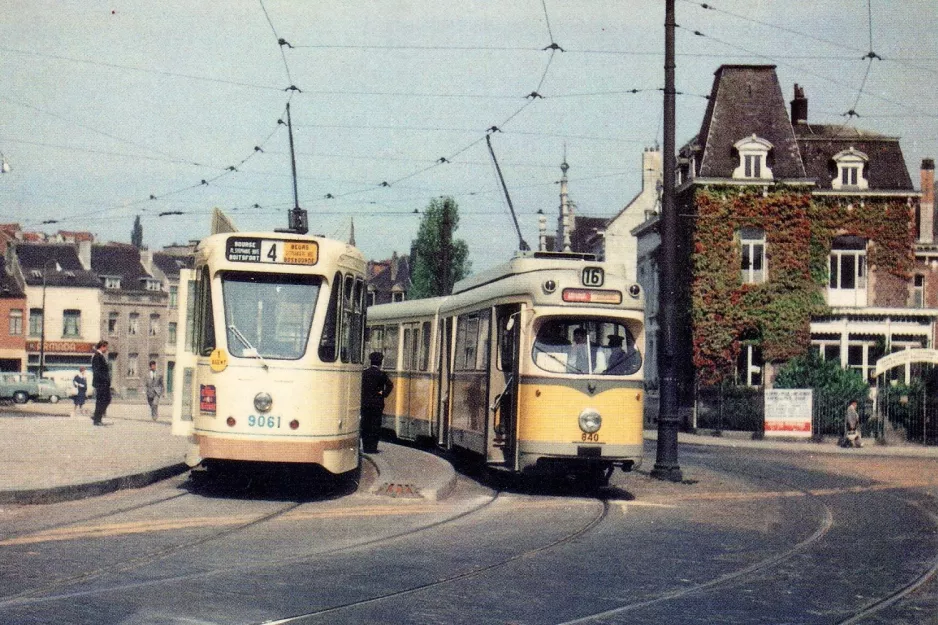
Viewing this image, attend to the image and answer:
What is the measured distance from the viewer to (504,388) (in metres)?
17.8

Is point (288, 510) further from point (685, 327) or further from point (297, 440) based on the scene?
point (685, 327)

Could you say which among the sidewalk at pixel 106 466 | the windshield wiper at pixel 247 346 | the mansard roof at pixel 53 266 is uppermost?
the mansard roof at pixel 53 266

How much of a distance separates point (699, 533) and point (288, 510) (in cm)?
444

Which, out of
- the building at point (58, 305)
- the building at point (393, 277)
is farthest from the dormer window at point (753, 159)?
the building at point (393, 277)

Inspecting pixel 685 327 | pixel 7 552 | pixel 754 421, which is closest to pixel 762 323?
pixel 685 327

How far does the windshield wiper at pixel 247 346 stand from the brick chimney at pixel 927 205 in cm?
4180

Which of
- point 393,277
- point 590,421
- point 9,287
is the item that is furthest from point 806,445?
point 393,277

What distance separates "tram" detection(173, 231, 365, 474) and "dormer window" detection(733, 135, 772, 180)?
110 ft

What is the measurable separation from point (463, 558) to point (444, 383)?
11.4 m

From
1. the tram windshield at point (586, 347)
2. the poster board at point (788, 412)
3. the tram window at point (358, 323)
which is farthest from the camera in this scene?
the poster board at point (788, 412)

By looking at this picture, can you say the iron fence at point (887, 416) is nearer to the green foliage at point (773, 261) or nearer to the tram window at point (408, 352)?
the green foliage at point (773, 261)

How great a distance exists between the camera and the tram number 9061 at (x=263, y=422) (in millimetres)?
14922

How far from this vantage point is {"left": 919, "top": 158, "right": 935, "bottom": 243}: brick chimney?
170 feet

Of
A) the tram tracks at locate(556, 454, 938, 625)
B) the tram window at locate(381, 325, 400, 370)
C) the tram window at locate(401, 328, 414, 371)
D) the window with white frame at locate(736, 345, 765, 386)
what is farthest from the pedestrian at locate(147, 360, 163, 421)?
the tram tracks at locate(556, 454, 938, 625)
